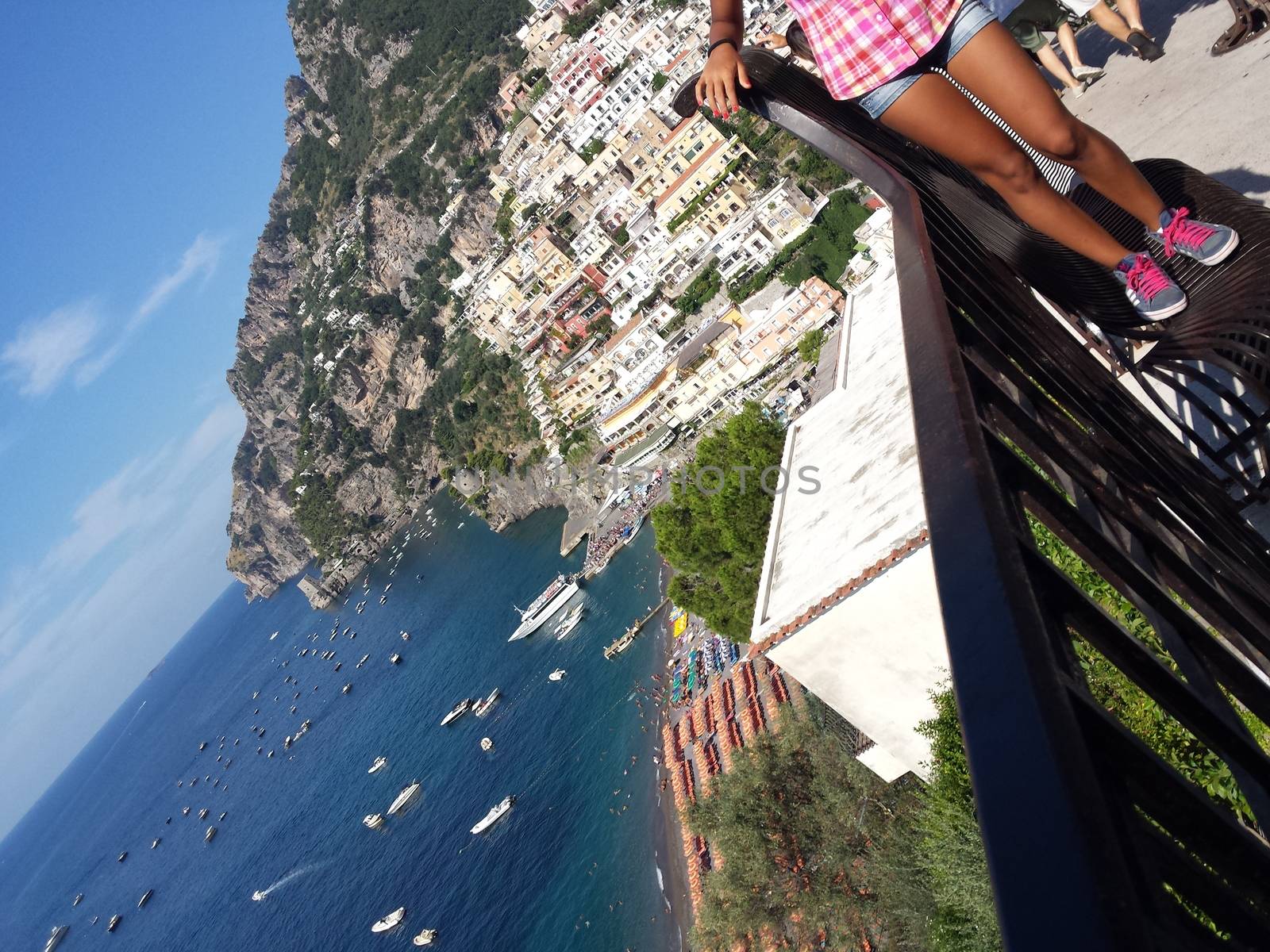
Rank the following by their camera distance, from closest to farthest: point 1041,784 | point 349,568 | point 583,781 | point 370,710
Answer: point 1041,784, point 583,781, point 370,710, point 349,568

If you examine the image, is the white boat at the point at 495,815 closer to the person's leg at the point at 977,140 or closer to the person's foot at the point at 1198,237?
the person's foot at the point at 1198,237

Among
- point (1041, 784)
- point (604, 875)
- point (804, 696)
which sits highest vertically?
point (1041, 784)

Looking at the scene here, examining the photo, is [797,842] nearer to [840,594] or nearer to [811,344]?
[840,594]

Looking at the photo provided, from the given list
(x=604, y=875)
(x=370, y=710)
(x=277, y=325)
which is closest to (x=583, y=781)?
(x=604, y=875)

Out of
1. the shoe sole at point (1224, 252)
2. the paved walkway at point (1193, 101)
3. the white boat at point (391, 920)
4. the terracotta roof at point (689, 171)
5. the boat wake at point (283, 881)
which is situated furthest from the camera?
the terracotta roof at point (689, 171)

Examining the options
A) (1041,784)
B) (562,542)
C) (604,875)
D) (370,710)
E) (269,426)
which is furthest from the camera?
(269,426)

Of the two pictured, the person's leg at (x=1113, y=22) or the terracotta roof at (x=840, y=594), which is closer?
the terracotta roof at (x=840, y=594)

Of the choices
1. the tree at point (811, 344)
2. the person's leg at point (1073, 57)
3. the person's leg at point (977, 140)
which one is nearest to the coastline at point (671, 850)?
the tree at point (811, 344)

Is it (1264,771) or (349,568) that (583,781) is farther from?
(349,568)
